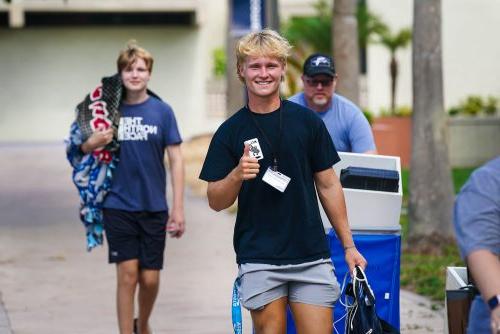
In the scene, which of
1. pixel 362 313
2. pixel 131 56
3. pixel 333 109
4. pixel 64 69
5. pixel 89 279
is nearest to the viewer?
pixel 362 313

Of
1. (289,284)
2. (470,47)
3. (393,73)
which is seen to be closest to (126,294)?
(289,284)

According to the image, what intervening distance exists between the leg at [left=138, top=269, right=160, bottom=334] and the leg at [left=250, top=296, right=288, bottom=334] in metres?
2.28

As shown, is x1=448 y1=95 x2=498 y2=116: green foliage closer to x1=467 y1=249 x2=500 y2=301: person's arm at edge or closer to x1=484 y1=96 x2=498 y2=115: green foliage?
x1=484 y1=96 x2=498 y2=115: green foliage

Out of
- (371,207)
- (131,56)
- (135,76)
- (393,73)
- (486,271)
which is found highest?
(393,73)

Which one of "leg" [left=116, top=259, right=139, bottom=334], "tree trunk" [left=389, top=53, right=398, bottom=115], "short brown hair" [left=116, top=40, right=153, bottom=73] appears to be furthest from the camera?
"tree trunk" [left=389, top=53, right=398, bottom=115]

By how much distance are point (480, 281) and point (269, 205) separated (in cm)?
161

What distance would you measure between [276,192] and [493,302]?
65.9 inches

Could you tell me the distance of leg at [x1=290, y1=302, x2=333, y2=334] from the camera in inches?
223

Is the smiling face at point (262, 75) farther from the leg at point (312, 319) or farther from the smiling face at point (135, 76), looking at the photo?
the smiling face at point (135, 76)

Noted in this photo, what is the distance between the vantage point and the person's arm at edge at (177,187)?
26.5 feet

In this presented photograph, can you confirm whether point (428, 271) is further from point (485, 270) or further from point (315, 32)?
point (315, 32)

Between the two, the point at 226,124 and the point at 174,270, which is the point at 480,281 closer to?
the point at 226,124

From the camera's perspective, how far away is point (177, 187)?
8117 millimetres

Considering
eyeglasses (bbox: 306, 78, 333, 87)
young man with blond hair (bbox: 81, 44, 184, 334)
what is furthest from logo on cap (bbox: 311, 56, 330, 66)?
young man with blond hair (bbox: 81, 44, 184, 334)
